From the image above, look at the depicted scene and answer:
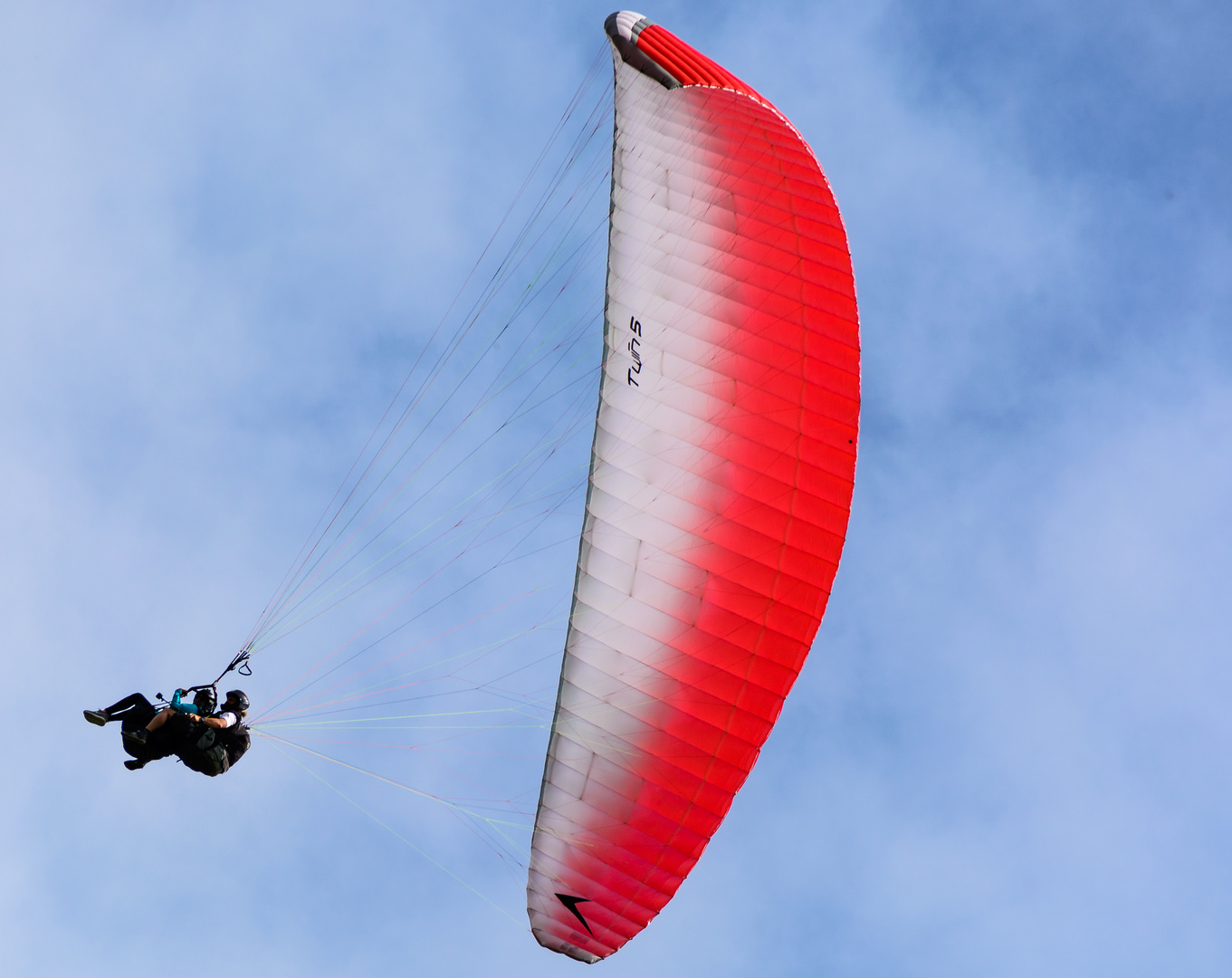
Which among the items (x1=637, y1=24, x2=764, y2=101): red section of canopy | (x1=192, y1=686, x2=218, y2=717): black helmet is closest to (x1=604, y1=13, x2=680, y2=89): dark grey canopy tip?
(x1=637, y1=24, x2=764, y2=101): red section of canopy

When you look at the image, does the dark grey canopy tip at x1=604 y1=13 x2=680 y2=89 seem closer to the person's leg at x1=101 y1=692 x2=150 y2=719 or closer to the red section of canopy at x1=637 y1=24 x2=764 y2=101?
the red section of canopy at x1=637 y1=24 x2=764 y2=101

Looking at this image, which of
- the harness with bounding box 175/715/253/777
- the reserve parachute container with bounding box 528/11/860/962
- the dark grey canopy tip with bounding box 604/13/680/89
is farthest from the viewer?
the dark grey canopy tip with bounding box 604/13/680/89

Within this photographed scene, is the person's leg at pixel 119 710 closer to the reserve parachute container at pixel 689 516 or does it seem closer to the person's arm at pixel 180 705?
the person's arm at pixel 180 705

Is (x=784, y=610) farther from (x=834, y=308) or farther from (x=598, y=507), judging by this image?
(x=834, y=308)

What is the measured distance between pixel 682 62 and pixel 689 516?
18.5ft

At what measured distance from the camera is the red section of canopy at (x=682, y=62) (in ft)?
52.2

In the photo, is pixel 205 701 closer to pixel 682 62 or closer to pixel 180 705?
pixel 180 705

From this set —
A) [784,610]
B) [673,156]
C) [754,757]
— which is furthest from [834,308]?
[754,757]

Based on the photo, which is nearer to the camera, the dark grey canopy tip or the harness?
the harness

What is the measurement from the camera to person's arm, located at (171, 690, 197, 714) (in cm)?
1545

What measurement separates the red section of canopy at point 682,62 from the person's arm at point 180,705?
30.6 feet

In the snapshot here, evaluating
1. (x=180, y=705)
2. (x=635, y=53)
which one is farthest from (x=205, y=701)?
(x=635, y=53)

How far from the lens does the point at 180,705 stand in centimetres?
1547

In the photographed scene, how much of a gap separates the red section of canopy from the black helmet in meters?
9.17
